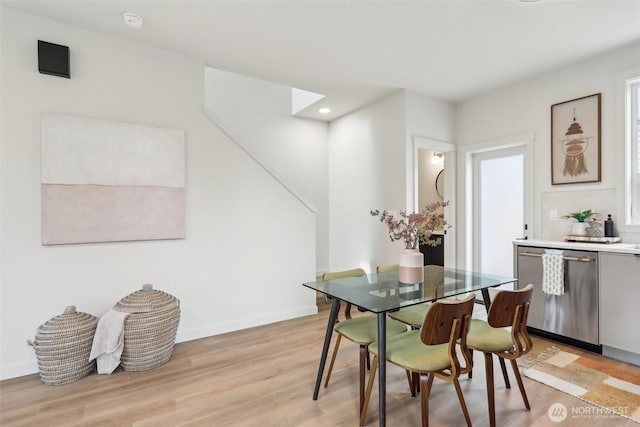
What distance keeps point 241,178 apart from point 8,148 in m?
1.83

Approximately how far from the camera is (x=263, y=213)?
141 inches

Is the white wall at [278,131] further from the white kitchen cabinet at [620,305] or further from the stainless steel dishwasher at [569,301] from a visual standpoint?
the white kitchen cabinet at [620,305]

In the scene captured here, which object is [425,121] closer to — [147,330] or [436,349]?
[436,349]

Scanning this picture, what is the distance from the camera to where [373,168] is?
4.54 meters

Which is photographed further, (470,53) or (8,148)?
(470,53)

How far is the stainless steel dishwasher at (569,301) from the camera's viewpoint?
275 cm

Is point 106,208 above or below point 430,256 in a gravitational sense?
Result: above

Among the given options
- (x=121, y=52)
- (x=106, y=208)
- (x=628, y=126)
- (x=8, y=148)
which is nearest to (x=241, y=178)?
(x=106, y=208)

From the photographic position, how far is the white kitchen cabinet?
2.52m

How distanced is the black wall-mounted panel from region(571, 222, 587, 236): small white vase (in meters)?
4.79

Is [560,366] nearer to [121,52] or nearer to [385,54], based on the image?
[385,54]

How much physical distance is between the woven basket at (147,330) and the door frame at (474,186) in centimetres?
368

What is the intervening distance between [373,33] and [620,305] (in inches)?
120

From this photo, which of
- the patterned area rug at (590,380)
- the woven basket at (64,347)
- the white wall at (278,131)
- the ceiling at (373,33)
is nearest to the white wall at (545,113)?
the ceiling at (373,33)
